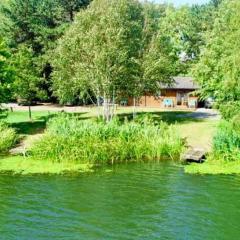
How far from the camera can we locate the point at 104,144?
3031cm

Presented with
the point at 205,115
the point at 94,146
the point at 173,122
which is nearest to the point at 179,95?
the point at 205,115

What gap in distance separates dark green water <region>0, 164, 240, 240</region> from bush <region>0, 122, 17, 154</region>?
6.78 meters

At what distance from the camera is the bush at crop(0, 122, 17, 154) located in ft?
108

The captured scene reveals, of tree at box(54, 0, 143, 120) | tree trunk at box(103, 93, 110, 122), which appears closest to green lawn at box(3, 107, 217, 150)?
tree at box(54, 0, 143, 120)

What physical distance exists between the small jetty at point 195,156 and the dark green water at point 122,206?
1.91 m

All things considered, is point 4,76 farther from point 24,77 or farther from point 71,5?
point 71,5

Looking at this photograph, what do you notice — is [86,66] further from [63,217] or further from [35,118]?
[63,217]

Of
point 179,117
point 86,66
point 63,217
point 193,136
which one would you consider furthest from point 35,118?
point 63,217

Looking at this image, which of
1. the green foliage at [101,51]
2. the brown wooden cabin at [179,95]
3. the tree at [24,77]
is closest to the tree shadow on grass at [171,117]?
the green foliage at [101,51]

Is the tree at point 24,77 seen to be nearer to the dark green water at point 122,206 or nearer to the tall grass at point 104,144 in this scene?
the tall grass at point 104,144

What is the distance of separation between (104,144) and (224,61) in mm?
8971

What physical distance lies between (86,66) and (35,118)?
11292 millimetres

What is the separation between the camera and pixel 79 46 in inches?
1583

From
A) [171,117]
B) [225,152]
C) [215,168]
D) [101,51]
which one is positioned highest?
[101,51]
